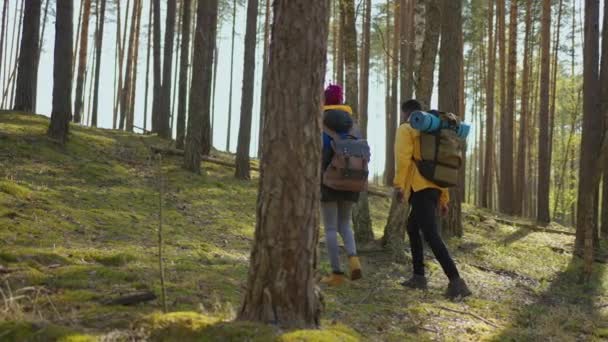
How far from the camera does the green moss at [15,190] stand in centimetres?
748

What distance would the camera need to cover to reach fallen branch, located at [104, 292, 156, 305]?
13.0 feet

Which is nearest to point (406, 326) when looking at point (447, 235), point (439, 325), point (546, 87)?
point (439, 325)

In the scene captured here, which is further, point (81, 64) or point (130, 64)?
point (130, 64)

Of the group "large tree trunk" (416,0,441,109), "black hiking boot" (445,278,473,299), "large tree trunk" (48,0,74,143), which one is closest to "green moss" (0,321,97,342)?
"black hiking boot" (445,278,473,299)

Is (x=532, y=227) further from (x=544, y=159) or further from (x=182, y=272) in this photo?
(x=182, y=272)

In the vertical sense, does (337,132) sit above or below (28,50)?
below

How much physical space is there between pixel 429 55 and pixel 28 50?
10.0 metres

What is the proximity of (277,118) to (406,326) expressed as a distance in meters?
2.40

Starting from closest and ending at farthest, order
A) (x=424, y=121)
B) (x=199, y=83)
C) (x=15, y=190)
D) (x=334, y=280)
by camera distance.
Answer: (x=424, y=121) → (x=334, y=280) → (x=15, y=190) → (x=199, y=83)

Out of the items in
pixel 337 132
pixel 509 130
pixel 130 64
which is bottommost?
pixel 337 132

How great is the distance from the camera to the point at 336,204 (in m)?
5.53

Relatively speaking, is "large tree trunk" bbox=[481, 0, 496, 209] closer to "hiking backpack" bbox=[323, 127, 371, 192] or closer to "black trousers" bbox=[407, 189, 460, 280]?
"black trousers" bbox=[407, 189, 460, 280]

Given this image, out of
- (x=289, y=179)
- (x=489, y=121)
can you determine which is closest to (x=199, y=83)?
(x=289, y=179)

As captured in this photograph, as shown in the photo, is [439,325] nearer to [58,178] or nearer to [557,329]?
[557,329]
